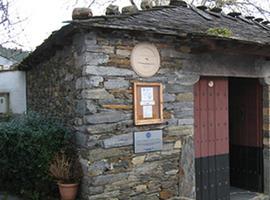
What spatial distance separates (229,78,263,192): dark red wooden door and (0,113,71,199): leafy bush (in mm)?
3757

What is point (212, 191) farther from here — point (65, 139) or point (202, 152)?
point (65, 139)

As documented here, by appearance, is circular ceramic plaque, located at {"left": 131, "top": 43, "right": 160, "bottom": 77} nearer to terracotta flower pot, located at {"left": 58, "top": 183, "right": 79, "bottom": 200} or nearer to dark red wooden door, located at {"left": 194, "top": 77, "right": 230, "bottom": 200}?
dark red wooden door, located at {"left": 194, "top": 77, "right": 230, "bottom": 200}

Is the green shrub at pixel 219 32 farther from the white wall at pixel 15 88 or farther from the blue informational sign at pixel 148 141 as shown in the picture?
the white wall at pixel 15 88

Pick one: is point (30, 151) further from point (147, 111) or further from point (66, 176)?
point (147, 111)

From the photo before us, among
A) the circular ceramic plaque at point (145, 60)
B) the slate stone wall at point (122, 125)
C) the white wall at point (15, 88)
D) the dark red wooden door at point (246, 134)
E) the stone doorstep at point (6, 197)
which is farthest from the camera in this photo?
the white wall at point (15, 88)

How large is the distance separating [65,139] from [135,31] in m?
1.79

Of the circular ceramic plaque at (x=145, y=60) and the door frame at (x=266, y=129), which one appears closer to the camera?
the circular ceramic plaque at (x=145, y=60)

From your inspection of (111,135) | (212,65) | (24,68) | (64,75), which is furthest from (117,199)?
(24,68)

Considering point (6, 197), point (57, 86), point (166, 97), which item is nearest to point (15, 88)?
point (57, 86)

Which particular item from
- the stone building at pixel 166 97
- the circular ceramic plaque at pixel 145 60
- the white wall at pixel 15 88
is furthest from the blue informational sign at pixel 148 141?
the white wall at pixel 15 88

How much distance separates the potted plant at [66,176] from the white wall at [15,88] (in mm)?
3798

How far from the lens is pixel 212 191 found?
6.00 metres

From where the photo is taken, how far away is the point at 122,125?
473 cm

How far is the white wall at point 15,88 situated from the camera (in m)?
8.22
